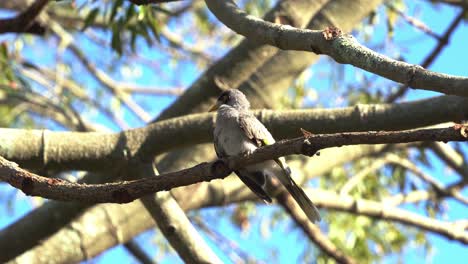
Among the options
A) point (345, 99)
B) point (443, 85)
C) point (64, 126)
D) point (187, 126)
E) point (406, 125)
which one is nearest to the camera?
point (443, 85)

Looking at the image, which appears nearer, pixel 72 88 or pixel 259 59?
pixel 259 59

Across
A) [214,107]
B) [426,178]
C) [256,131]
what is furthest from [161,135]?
[426,178]

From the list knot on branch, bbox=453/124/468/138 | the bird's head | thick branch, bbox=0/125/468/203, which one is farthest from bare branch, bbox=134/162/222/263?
knot on branch, bbox=453/124/468/138

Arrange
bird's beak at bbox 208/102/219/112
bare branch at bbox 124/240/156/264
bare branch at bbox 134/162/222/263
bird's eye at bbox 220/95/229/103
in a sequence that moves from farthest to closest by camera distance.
A: bare branch at bbox 124/240/156/264, bird's beak at bbox 208/102/219/112, bird's eye at bbox 220/95/229/103, bare branch at bbox 134/162/222/263

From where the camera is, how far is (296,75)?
15.4 feet

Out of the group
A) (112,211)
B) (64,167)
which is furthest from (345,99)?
(64,167)

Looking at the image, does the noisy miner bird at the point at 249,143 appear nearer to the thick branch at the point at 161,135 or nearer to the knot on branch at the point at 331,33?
the thick branch at the point at 161,135

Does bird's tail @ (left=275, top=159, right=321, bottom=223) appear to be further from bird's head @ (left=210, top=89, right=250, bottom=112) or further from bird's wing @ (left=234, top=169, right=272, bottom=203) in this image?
bird's head @ (left=210, top=89, right=250, bottom=112)

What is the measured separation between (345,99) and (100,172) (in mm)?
3521

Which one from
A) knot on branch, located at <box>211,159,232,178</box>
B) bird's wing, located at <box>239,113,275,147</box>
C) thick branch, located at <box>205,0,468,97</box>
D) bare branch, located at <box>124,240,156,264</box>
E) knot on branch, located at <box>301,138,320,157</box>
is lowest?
bare branch, located at <box>124,240,156,264</box>

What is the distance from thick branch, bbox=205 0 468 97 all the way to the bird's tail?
96 centimetres

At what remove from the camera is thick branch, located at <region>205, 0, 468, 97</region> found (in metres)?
2.40

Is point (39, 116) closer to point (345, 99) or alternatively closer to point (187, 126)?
point (345, 99)

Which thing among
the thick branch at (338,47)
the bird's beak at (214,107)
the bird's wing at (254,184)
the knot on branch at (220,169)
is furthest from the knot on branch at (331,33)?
the bird's beak at (214,107)
